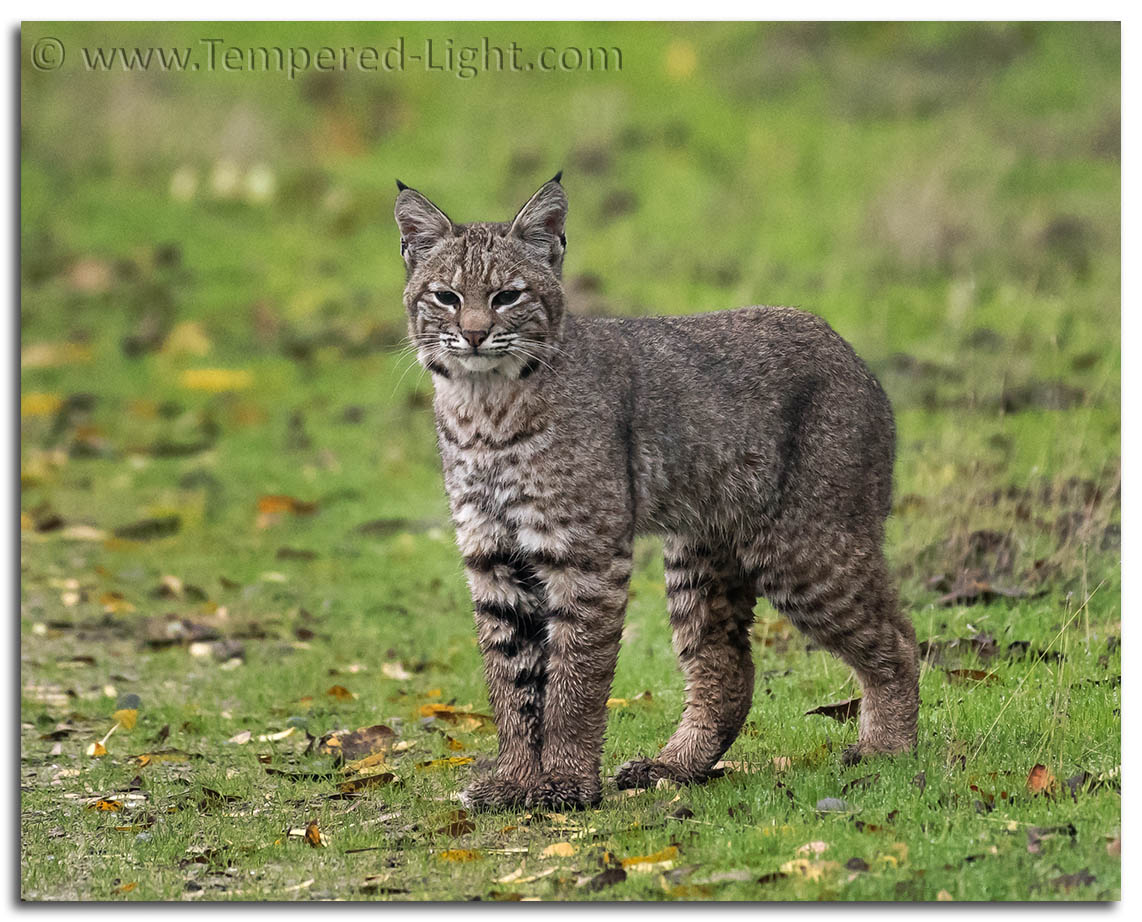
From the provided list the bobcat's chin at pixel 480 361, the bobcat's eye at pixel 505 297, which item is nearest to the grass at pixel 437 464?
the bobcat's chin at pixel 480 361

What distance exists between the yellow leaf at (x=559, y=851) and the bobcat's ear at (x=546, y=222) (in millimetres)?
2246

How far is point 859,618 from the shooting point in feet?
21.8

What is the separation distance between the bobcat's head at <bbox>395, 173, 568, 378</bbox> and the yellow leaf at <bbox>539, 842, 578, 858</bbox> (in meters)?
1.80

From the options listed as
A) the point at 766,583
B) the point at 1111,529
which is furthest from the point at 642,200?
the point at 766,583

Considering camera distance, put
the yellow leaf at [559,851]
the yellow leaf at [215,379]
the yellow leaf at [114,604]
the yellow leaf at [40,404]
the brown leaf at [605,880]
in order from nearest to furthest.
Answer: the brown leaf at [605,880]
the yellow leaf at [559,851]
the yellow leaf at [114,604]
the yellow leaf at [40,404]
the yellow leaf at [215,379]

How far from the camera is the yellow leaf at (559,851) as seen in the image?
5680 mm

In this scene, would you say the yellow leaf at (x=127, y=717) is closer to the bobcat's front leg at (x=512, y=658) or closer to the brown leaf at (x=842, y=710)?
the bobcat's front leg at (x=512, y=658)

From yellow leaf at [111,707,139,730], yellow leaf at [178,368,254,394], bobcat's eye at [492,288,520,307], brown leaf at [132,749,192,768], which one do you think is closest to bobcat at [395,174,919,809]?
bobcat's eye at [492,288,520,307]

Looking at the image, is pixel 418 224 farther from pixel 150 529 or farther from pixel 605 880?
pixel 150 529

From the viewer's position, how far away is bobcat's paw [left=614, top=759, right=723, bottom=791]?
21.7ft

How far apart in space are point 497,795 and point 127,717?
8.49 feet

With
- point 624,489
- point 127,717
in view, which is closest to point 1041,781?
point 624,489

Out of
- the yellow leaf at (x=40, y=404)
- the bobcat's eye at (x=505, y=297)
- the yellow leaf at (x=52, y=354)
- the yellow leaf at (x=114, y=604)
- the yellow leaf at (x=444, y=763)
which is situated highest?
the yellow leaf at (x=52, y=354)

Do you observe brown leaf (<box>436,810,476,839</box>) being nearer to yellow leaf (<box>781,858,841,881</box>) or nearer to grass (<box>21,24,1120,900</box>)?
grass (<box>21,24,1120,900</box>)
